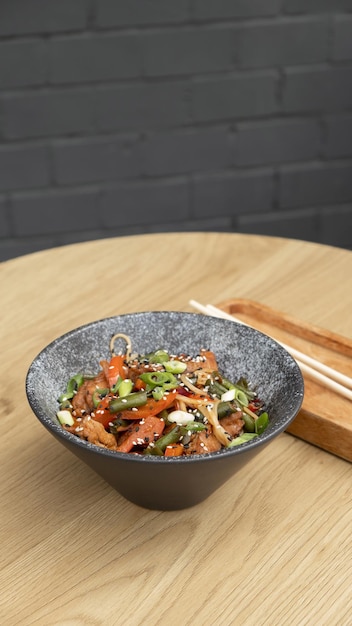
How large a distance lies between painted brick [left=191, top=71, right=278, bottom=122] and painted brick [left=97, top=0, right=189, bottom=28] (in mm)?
210

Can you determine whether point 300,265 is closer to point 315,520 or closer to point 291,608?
point 315,520

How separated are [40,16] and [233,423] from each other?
1.69m

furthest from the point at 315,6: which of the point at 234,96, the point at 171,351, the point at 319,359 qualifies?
the point at 171,351

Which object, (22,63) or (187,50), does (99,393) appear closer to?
(22,63)

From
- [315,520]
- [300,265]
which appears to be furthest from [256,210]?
[315,520]

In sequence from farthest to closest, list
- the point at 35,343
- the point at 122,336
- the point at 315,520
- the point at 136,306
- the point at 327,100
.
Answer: the point at 327,100 < the point at 136,306 < the point at 35,343 < the point at 122,336 < the point at 315,520

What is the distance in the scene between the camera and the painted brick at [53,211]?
2.51 m

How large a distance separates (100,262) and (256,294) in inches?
13.2

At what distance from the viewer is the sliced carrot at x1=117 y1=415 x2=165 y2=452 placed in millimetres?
912

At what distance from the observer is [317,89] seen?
2615 millimetres

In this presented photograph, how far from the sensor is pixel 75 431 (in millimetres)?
925

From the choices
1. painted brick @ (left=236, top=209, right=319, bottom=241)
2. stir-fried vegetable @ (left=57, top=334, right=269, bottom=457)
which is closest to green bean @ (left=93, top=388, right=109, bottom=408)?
stir-fried vegetable @ (left=57, top=334, right=269, bottom=457)

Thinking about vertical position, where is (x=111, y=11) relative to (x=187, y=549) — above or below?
above

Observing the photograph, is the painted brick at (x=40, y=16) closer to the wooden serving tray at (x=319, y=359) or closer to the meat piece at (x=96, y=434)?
the wooden serving tray at (x=319, y=359)
